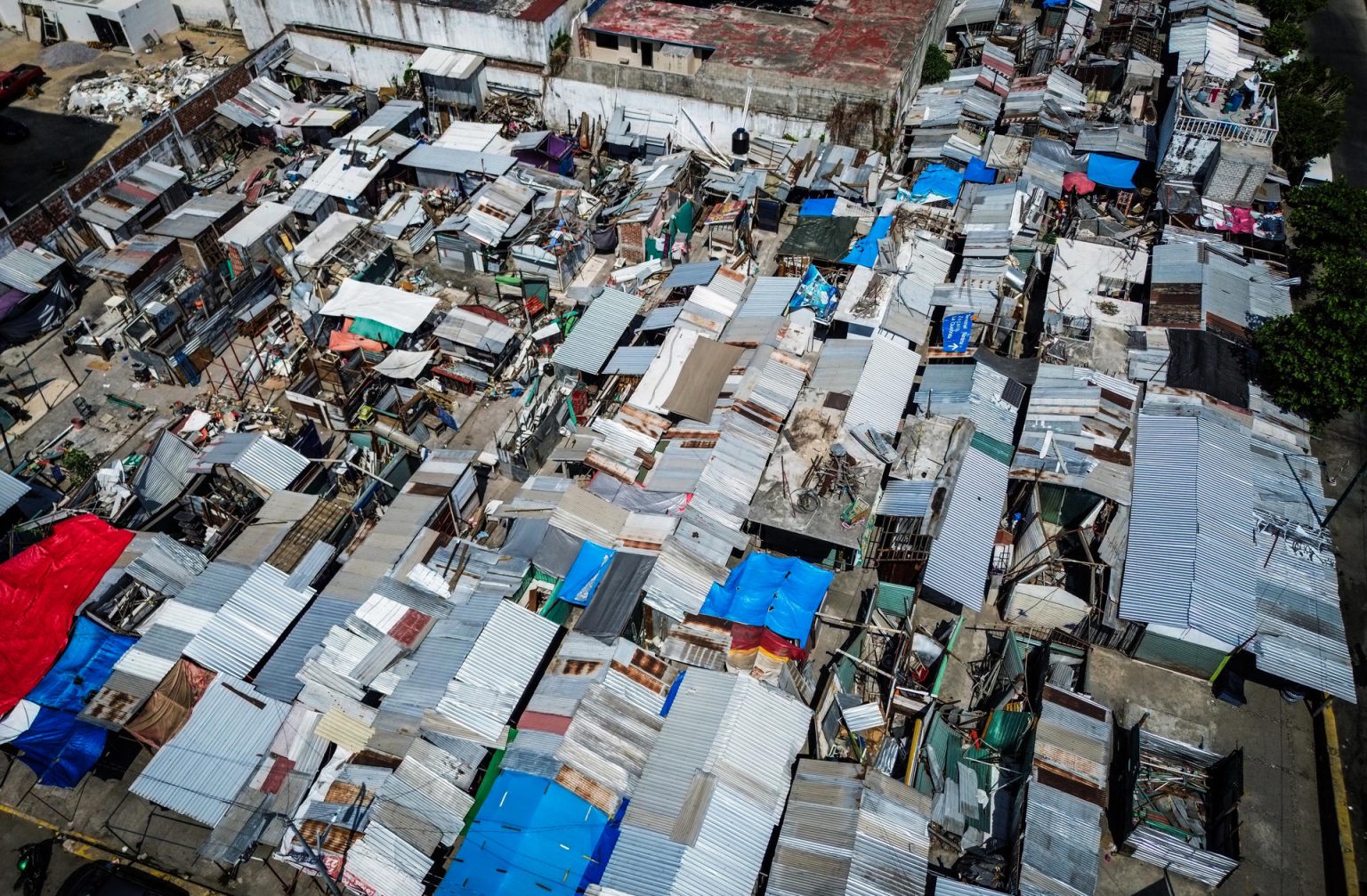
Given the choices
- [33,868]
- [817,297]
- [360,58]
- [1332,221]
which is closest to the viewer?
[33,868]

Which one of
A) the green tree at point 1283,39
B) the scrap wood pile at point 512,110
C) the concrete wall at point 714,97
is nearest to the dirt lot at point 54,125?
the scrap wood pile at point 512,110

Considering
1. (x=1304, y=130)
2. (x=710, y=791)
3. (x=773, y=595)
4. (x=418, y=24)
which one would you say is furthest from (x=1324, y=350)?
(x=418, y=24)

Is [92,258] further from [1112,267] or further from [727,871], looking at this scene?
[1112,267]

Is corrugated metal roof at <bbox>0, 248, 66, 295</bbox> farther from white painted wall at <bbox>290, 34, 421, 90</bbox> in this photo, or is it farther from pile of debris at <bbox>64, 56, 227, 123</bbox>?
white painted wall at <bbox>290, 34, 421, 90</bbox>

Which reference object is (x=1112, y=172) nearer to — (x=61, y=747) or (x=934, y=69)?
(x=934, y=69)

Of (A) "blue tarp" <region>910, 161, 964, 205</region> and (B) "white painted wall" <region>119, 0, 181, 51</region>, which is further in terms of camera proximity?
(B) "white painted wall" <region>119, 0, 181, 51</region>

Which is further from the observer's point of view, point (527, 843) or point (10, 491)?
point (10, 491)

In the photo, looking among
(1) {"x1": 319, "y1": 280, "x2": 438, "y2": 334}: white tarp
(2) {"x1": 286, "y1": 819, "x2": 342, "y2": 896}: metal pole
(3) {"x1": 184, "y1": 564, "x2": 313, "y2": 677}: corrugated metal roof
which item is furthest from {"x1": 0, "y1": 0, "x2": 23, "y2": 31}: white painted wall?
(2) {"x1": 286, "y1": 819, "x2": 342, "y2": 896}: metal pole
